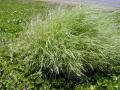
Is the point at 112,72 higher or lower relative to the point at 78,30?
lower

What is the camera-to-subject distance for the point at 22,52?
6047 mm

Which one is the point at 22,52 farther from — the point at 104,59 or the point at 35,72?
the point at 104,59

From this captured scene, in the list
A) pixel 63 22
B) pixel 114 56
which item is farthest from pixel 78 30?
pixel 114 56

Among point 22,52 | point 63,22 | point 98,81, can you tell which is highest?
point 63,22

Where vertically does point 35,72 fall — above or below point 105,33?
below

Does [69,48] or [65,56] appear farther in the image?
[69,48]

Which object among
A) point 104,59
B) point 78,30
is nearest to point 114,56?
point 104,59

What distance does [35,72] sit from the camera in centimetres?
580

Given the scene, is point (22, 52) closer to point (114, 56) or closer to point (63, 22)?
point (63, 22)

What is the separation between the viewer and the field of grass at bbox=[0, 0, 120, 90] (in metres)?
5.68

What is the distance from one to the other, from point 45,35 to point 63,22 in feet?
1.24

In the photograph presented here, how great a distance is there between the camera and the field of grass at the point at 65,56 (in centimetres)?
568

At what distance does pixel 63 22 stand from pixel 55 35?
0.30m

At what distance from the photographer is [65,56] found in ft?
18.5
